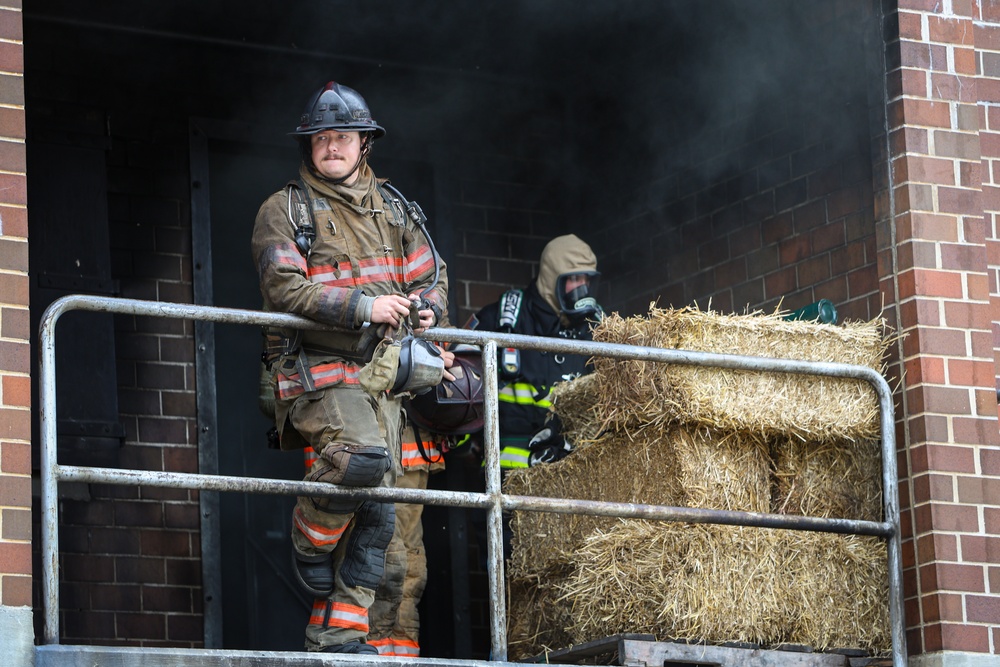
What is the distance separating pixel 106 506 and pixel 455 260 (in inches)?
100

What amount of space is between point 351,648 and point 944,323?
10.2ft

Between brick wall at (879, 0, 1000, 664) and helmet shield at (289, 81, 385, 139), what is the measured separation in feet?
8.17

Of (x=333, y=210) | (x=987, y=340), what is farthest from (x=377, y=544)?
(x=987, y=340)

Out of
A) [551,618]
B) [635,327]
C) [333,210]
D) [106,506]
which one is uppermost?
[333,210]

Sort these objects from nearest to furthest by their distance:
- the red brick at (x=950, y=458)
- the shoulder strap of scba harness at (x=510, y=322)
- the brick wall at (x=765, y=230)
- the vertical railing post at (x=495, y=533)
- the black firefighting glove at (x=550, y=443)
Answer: the vertical railing post at (x=495, y=533) → the red brick at (x=950, y=458) → the brick wall at (x=765, y=230) → the black firefighting glove at (x=550, y=443) → the shoulder strap of scba harness at (x=510, y=322)

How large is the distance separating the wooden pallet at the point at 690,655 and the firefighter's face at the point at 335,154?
86.6 inches

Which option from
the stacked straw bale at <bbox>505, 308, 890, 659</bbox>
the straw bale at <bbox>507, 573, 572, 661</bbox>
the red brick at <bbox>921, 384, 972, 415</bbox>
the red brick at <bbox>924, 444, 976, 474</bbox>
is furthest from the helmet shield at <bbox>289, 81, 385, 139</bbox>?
the red brick at <bbox>924, 444, 976, 474</bbox>

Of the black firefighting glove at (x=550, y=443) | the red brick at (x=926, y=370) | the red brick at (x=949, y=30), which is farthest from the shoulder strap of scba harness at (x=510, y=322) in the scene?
the red brick at (x=949, y=30)

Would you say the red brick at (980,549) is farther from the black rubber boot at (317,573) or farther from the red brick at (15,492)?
the red brick at (15,492)

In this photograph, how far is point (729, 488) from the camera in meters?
7.80

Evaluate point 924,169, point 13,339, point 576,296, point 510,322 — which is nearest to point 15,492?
point 13,339

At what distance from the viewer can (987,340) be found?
324 inches

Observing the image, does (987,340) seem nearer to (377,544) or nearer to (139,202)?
(377,544)

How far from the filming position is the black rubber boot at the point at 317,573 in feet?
23.2
